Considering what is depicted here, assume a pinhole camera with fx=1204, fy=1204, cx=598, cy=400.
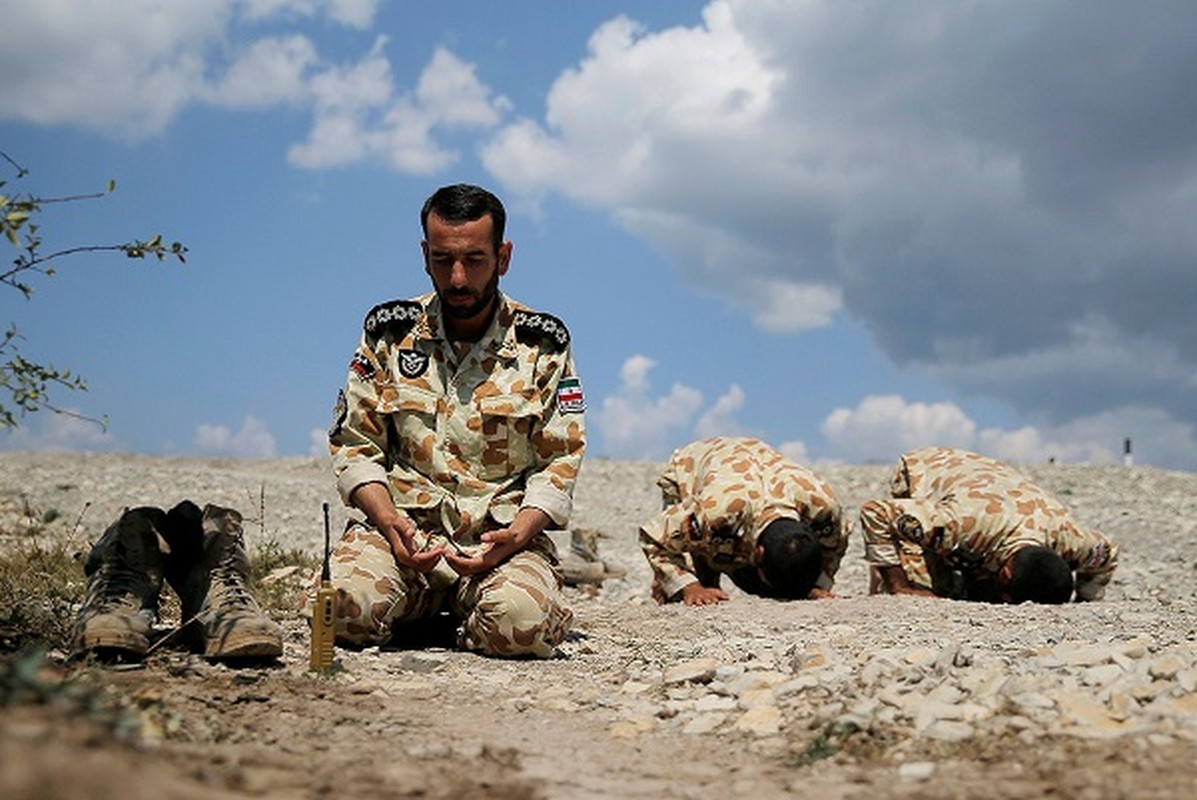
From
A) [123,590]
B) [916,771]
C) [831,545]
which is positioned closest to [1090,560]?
[831,545]

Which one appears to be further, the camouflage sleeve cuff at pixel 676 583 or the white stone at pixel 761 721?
the camouflage sleeve cuff at pixel 676 583

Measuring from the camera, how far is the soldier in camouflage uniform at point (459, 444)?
4.99 m

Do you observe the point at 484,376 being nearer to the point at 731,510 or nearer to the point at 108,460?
the point at 731,510

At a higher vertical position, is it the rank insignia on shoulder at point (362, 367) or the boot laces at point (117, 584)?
the rank insignia on shoulder at point (362, 367)

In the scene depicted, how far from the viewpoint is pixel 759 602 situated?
6918 mm

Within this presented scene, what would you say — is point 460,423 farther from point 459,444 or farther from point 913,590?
point 913,590

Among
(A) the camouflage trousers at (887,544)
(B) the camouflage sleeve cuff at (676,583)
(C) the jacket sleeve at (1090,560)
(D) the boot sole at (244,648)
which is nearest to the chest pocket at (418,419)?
(D) the boot sole at (244,648)

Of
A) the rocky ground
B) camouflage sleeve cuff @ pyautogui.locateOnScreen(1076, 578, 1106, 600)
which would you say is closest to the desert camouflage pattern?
the rocky ground

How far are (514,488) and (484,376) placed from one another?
51 centimetres

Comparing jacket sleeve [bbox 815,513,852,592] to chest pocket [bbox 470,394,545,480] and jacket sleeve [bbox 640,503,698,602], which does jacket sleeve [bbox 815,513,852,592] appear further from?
chest pocket [bbox 470,394,545,480]

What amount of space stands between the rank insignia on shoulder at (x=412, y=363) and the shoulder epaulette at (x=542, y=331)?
430 millimetres

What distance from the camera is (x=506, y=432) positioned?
5.22 metres

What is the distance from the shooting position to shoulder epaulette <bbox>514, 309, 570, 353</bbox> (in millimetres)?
5355

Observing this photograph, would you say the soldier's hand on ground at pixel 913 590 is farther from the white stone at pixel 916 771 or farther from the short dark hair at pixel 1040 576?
the white stone at pixel 916 771
